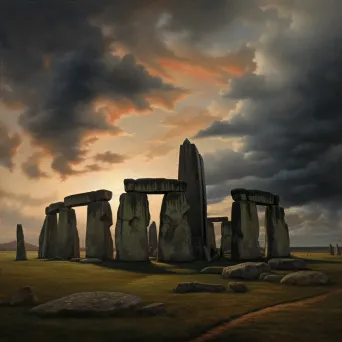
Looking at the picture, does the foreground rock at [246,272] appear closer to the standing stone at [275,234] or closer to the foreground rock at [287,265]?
the foreground rock at [287,265]

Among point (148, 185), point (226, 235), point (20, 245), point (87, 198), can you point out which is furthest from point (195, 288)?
point (226, 235)

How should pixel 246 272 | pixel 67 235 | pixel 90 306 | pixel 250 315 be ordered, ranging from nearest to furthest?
pixel 90 306 → pixel 250 315 → pixel 246 272 → pixel 67 235

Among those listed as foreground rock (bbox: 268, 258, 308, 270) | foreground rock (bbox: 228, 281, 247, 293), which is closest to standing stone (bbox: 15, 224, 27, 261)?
foreground rock (bbox: 268, 258, 308, 270)

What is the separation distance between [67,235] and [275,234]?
11.0 metres

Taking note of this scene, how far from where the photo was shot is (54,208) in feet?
84.8

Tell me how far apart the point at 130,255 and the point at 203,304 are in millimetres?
11894

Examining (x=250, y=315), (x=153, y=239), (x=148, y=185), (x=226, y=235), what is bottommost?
(x=250, y=315)

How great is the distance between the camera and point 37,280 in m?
10.9

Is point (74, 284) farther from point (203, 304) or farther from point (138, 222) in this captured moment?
point (138, 222)

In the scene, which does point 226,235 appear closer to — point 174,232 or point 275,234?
point 275,234

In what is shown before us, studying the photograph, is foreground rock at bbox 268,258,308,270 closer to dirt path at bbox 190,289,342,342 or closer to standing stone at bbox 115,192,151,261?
dirt path at bbox 190,289,342,342

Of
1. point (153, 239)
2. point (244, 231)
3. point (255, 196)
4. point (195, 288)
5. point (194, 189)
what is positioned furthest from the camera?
point (153, 239)

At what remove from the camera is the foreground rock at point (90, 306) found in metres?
6.68

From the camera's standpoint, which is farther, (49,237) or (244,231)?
(49,237)
